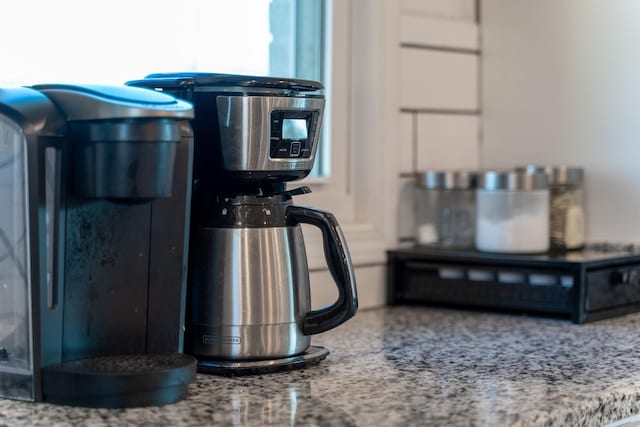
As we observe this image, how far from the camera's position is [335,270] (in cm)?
126

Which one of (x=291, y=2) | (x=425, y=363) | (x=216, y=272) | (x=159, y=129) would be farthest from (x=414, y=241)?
(x=159, y=129)

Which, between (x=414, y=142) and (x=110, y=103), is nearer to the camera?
(x=110, y=103)

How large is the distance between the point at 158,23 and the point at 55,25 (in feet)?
0.60

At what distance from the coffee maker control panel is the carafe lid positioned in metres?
0.16

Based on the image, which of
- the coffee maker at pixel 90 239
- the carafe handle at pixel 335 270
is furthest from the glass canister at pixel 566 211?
the coffee maker at pixel 90 239

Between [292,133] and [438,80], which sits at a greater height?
[438,80]

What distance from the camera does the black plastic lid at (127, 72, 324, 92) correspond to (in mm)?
1177

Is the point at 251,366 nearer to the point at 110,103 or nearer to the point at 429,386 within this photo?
the point at 429,386

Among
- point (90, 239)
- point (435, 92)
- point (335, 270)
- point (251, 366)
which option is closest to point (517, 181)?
point (435, 92)

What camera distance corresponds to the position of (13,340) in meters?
1.07

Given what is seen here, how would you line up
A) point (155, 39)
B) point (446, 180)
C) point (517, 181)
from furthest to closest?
1. point (446, 180)
2. point (517, 181)
3. point (155, 39)

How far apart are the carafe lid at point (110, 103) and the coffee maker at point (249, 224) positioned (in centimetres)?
13

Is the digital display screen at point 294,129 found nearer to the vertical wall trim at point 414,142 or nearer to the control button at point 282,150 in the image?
the control button at point 282,150

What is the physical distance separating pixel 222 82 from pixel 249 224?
0.56 ft
